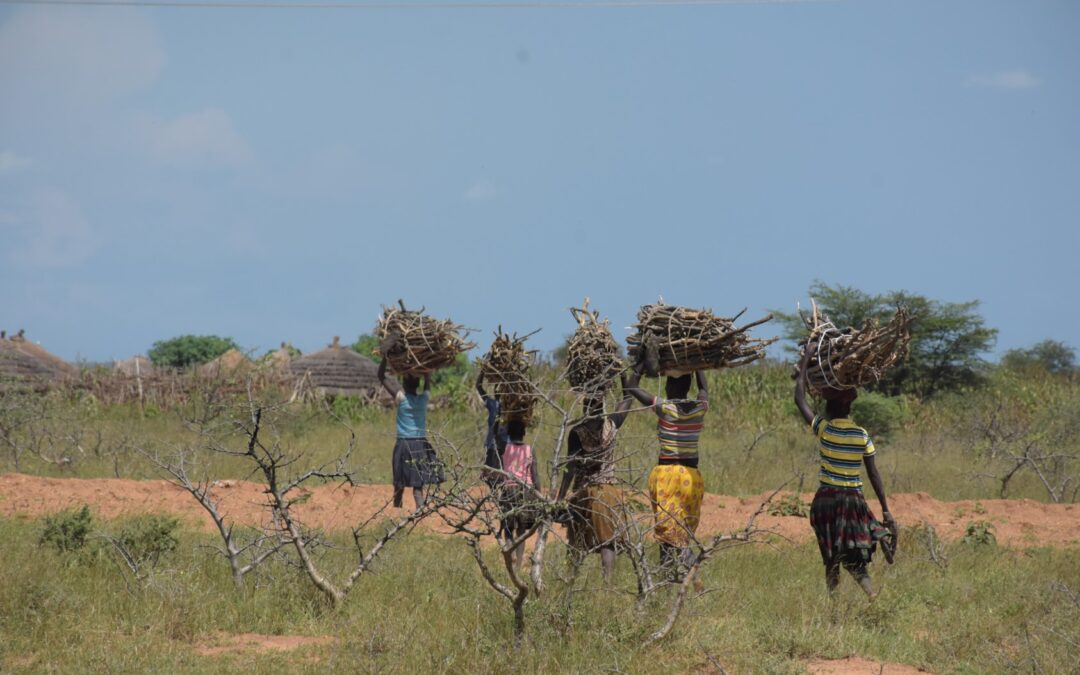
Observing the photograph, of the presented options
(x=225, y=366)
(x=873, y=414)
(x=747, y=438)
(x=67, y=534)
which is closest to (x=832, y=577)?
(x=67, y=534)

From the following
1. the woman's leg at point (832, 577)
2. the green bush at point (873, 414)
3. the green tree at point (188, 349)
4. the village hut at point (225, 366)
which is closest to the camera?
the woman's leg at point (832, 577)

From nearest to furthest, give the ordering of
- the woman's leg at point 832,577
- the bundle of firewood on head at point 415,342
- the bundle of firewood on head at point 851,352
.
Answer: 1. the bundle of firewood on head at point 851,352
2. the woman's leg at point 832,577
3. the bundle of firewood on head at point 415,342

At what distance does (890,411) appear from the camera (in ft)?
65.4

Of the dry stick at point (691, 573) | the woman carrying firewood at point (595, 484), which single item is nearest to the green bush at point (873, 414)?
the woman carrying firewood at point (595, 484)

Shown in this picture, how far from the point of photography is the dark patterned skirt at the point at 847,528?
7816mm

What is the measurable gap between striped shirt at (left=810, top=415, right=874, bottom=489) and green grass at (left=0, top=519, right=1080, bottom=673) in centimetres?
79

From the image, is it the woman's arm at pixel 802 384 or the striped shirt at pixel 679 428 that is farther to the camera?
the striped shirt at pixel 679 428

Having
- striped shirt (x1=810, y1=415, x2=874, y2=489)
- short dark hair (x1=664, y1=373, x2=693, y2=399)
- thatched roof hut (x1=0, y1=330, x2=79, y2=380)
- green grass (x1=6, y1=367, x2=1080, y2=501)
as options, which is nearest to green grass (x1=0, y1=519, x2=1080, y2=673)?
striped shirt (x1=810, y1=415, x2=874, y2=489)

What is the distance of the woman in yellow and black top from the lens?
783cm

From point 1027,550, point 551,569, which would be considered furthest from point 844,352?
point 1027,550

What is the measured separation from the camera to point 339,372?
81.2 feet

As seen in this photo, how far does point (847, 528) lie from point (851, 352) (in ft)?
3.95

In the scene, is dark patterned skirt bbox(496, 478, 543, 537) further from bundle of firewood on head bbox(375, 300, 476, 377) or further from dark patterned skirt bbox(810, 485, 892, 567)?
bundle of firewood on head bbox(375, 300, 476, 377)

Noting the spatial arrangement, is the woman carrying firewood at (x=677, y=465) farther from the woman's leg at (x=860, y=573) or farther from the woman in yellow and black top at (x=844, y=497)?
the woman's leg at (x=860, y=573)
